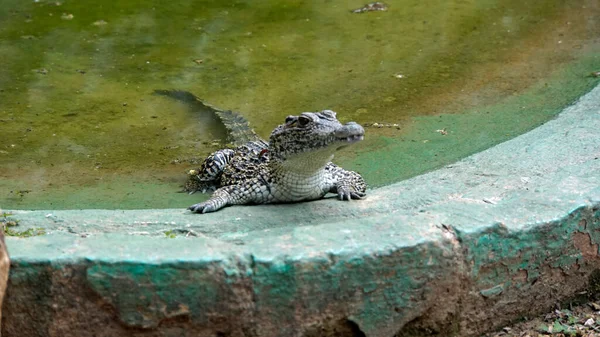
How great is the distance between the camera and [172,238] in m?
3.64

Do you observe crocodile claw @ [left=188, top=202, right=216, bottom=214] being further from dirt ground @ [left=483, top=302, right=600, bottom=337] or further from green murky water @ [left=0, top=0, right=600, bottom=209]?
dirt ground @ [left=483, top=302, right=600, bottom=337]

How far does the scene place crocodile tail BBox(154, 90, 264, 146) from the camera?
21.3 ft

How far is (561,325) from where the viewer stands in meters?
4.10

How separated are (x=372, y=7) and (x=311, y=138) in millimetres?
5565

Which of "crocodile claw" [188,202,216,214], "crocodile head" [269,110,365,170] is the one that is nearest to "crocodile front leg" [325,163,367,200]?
"crocodile head" [269,110,365,170]

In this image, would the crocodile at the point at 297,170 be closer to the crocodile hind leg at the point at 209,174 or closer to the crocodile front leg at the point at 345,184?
the crocodile front leg at the point at 345,184

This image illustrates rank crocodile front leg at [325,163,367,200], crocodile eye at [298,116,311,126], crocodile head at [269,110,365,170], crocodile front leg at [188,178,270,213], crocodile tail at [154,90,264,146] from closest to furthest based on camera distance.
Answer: crocodile head at [269,110,365,170] < crocodile eye at [298,116,311,126] < crocodile front leg at [325,163,367,200] < crocodile front leg at [188,178,270,213] < crocodile tail at [154,90,264,146]

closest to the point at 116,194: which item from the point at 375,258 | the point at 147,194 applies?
the point at 147,194

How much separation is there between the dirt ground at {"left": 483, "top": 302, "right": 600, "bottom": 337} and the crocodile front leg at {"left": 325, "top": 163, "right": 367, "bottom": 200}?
1216mm

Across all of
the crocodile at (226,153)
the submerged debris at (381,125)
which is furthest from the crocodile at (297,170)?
the submerged debris at (381,125)

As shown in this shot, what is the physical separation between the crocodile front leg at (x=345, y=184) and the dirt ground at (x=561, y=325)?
1216mm

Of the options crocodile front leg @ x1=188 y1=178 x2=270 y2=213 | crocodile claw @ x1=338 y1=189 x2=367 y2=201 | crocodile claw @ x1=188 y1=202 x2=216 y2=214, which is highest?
crocodile claw @ x1=338 y1=189 x2=367 y2=201

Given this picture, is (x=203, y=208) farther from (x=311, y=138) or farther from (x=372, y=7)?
(x=372, y=7)

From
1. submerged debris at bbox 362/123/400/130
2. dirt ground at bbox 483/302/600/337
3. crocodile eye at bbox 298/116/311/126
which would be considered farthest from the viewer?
submerged debris at bbox 362/123/400/130
